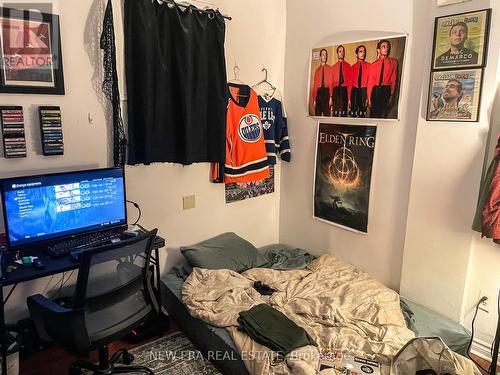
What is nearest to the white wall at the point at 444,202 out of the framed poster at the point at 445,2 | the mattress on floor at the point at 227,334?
the framed poster at the point at 445,2

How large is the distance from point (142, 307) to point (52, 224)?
720 millimetres

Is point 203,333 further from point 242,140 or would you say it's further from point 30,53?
point 30,53

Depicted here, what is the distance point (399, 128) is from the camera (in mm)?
2551

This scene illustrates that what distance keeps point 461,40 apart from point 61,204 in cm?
247

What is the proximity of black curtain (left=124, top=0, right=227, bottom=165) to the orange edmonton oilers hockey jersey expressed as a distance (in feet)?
0.47

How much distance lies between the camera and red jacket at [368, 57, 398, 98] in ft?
8.27

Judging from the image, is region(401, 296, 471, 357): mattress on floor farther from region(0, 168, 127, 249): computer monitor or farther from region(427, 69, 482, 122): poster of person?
region(0, 168, 127, 249): computer monitor

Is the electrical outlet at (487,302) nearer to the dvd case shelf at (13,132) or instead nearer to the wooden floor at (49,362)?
the wooden floor at (49,362)

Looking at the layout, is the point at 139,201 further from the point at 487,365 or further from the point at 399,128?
the point at 487,365

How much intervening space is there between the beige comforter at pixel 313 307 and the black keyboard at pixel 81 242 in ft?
2.02

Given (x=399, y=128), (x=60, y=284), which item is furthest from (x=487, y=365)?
(x=60, y=284)

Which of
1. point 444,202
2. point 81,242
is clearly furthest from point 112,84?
Result: point 444,202

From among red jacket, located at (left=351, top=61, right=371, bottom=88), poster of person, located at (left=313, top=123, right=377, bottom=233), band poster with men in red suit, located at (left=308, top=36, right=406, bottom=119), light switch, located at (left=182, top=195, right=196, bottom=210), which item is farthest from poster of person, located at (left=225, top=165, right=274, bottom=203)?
red jacket, located at (left=351, top=61, right=371, bottom=88)

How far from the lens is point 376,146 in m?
2.69
